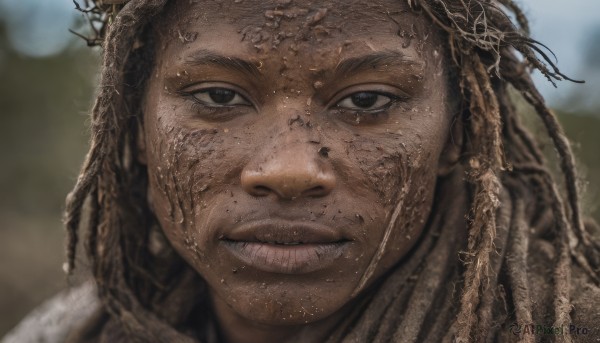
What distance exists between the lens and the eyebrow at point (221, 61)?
1940 millimetres

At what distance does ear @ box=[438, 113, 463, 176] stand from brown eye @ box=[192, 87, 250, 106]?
26.9 inches

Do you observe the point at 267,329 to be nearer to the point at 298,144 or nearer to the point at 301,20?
the point at 298,144

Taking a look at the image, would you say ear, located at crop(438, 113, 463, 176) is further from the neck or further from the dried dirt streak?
the neck

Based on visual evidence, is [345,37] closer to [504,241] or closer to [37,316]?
[504,241]

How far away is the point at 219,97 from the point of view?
6.65 ft

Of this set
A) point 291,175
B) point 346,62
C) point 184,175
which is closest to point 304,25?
point 346,62

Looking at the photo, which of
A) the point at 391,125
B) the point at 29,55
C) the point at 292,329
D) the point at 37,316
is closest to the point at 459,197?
the point at 391,125

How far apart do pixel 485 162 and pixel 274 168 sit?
0.71 m

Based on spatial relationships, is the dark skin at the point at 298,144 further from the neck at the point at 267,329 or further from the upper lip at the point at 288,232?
the neck at the point at 267,329

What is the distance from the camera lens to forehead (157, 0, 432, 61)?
191 centimetres

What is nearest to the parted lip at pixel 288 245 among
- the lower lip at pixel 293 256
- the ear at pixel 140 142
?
the lower lip at pixel 293 256

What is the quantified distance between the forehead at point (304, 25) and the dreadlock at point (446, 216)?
0.10 m

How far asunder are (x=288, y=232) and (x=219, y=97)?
0.48 meters

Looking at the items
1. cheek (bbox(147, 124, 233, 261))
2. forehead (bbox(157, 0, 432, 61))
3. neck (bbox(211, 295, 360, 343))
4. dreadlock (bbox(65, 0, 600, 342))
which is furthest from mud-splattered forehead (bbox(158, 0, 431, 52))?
neck (bbox(211, 295, 360, 343))
